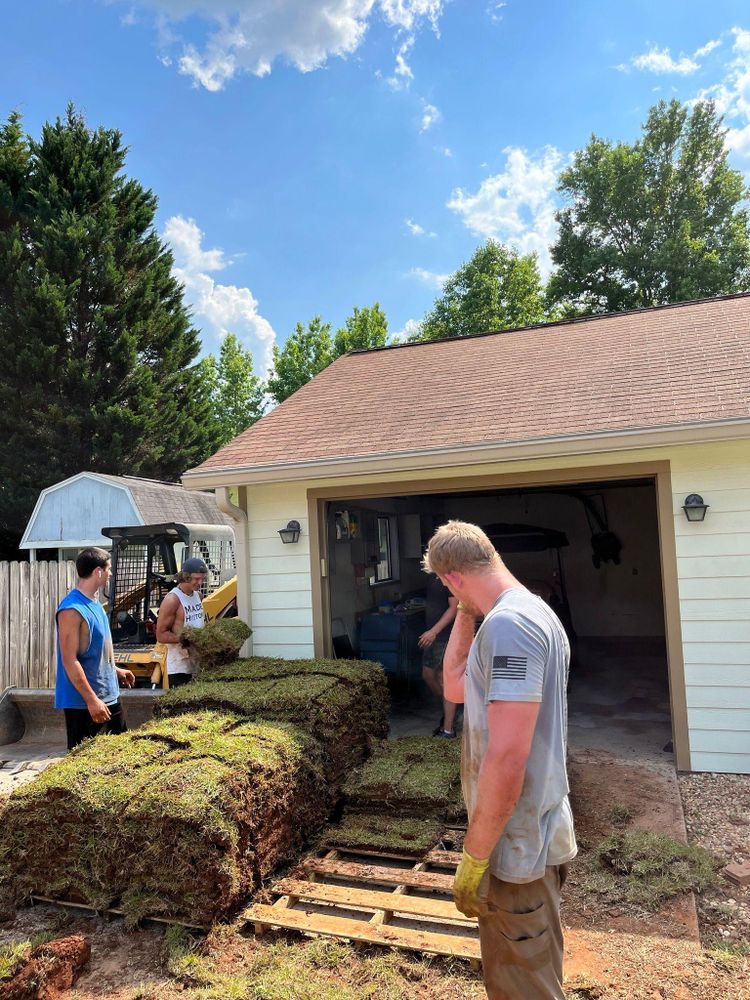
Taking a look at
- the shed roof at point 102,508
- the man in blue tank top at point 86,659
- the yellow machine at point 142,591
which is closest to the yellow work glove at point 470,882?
the man in blue tank top at point 86,659

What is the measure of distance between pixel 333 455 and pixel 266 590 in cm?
160

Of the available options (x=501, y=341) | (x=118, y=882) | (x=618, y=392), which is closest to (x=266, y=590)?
(x=118, y=882)

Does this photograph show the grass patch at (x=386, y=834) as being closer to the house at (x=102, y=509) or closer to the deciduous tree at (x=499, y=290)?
the house at (x=102, y=509)

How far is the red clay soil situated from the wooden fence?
535 centimetres

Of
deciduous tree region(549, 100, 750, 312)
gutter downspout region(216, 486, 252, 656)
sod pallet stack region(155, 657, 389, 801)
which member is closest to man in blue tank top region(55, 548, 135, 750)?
sod pallet stack region(155, 657, 389, 801)

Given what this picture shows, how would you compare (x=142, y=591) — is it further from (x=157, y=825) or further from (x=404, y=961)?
(x=404, y=961)

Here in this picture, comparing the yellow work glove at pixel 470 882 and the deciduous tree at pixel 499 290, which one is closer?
the yellow work glove at pixel 470 882

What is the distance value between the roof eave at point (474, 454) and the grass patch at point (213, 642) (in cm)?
144

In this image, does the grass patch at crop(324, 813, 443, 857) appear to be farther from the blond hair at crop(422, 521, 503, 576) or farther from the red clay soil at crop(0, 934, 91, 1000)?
the blond hair at crop(422, 521, 503, 576)

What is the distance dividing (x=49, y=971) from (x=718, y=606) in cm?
495

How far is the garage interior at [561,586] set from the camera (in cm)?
721

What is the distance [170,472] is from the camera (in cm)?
2220

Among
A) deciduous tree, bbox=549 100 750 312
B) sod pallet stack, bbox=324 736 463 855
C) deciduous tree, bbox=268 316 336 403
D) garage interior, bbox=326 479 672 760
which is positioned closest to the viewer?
sod pallet stack, bbox=324 736 463 855

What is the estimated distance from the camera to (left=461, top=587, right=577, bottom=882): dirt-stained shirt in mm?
1754
